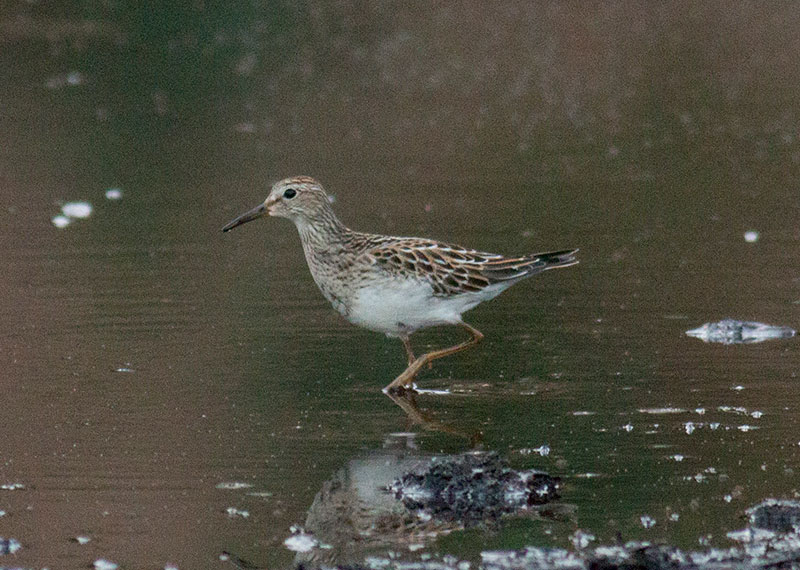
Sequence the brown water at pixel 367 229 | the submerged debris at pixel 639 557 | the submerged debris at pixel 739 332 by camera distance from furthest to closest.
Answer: the submerged debris at pixel 739 332 < the brown water at pixel 367 229 < the submerged debris at pixel 639 557

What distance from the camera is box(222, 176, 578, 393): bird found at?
8.19 meters

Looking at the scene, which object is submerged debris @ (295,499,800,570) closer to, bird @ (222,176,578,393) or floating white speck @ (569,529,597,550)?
floating white speck @ (569,529,597,550)

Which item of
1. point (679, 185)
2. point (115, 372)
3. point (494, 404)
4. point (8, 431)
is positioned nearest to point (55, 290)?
point (115, 372)

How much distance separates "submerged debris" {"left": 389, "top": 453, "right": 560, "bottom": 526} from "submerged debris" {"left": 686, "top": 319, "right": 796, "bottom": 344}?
3.09 m

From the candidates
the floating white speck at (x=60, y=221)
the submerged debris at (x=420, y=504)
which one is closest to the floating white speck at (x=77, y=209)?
the floating white speck at (x=60, y=221)

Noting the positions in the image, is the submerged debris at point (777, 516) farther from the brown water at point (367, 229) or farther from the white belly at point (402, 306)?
the white belly at point (402, 306)

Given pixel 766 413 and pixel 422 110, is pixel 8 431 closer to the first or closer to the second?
pixel 766 413

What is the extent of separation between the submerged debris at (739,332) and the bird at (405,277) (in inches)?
42.2

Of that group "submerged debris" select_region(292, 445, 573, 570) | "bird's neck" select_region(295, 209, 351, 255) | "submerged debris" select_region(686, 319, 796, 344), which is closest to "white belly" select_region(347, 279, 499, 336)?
"bird's neck" select_region(295, 209, 351, 255)

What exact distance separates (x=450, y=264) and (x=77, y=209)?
635 centimetres

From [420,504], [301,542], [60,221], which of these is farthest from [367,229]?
[301,542]

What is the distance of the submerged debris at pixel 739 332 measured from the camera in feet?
29.1

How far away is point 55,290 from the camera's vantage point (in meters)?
10.5

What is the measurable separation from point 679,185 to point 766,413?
707 cm
